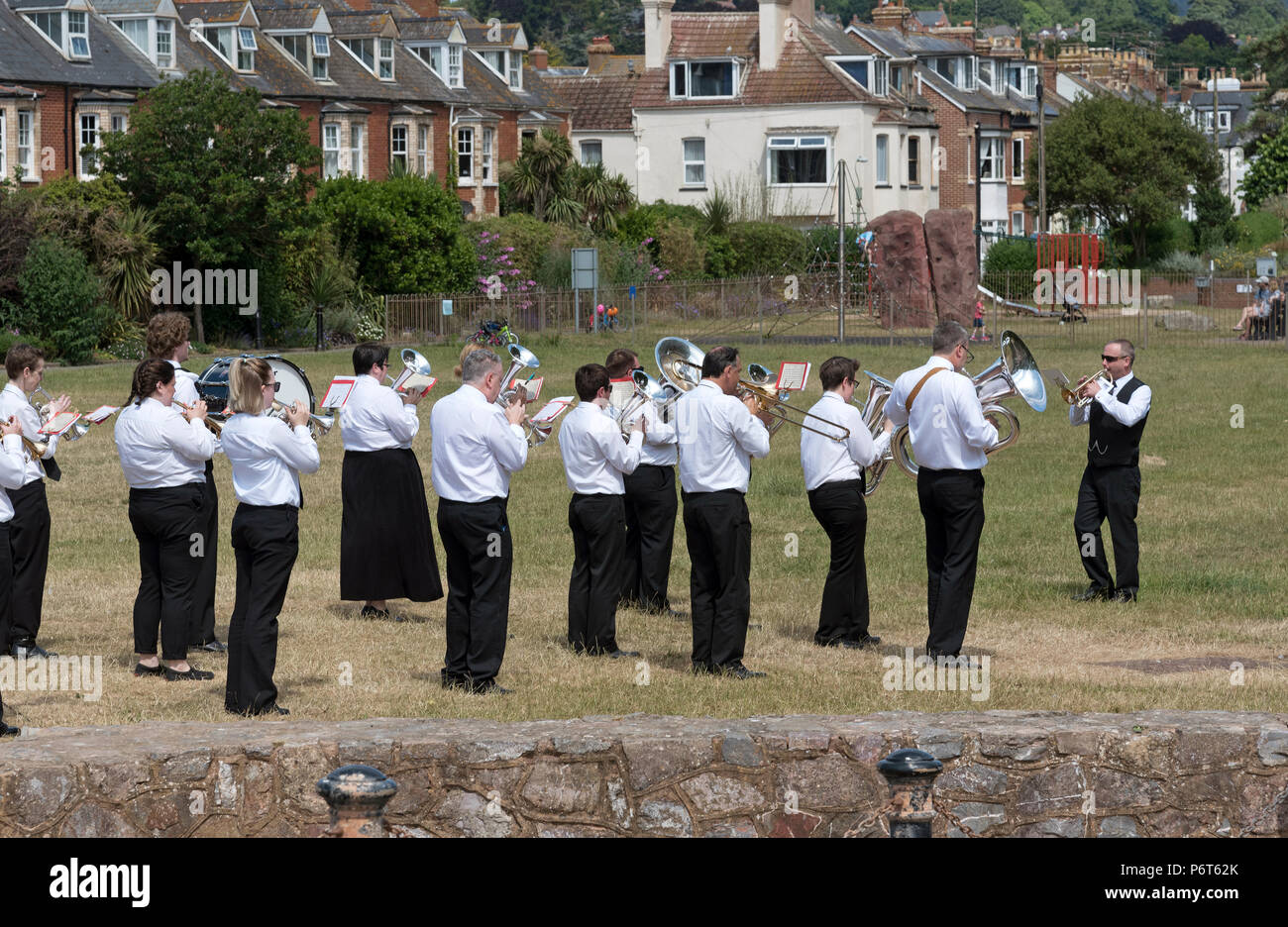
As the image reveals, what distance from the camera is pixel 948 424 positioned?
35.4 feet

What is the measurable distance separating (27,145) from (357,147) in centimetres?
1164

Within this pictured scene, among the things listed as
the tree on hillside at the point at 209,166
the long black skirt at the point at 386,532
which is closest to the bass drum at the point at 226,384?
the long black skirt at the point at 386,532

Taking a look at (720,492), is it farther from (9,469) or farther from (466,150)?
(466,150)

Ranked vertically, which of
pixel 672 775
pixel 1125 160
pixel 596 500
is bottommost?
pixel 672 775

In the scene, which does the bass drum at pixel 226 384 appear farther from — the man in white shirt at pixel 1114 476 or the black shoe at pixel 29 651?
the man in white shirt at pixel 1114 476

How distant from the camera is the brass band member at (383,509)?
12.7 metres

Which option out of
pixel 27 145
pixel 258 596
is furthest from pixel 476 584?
pixel 27 145

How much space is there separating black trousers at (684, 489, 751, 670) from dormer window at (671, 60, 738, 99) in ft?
164

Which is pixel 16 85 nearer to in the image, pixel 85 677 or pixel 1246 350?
pixel 1246 350

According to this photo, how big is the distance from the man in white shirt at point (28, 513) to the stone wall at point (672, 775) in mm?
3729

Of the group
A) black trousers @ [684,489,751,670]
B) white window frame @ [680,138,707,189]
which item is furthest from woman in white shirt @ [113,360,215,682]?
white window frame @ [680,138,707,189]

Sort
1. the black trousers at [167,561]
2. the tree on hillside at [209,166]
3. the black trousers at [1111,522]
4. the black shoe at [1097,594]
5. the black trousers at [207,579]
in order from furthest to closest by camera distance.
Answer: the tree on hillside at [209,166]
the black shoe at [1097,594]
the black trousers at [1111,522]
the black trousers at [207,579]
the black trousers at [167,561]

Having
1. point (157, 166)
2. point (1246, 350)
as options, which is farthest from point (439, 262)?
point (1246, 350)

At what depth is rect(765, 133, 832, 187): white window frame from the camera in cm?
5825
